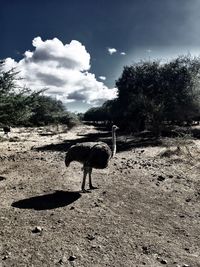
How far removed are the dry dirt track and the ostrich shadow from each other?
0.10 feet

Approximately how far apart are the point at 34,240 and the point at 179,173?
32.0ft

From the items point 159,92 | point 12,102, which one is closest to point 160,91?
point 159,92

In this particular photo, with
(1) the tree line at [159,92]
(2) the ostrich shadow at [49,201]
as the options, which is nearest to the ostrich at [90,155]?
(2) the ostrich shadow at [49,201]

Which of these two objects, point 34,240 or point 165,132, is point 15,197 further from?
point 165,132

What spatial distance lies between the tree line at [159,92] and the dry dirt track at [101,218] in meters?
21.9

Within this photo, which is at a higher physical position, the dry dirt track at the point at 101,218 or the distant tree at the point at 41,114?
the distant tree at the point at 41,114

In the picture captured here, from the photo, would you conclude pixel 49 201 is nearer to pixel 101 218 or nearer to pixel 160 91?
pixel 101 218

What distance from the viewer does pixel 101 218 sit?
10.6 meters

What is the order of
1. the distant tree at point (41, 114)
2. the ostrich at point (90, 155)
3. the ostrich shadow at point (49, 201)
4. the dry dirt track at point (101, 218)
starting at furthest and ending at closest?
the distant tree at point (41, 114) < the ostrich at point (90, 155) < the ostrich shadow at point (49, 201) < the dry dirt track at point (101, 218)

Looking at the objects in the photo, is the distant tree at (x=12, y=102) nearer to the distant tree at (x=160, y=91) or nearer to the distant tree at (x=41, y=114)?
the distant tree at (x=41, y=114)

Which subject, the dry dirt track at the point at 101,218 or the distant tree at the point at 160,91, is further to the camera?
the distant tree at the point at 160,91

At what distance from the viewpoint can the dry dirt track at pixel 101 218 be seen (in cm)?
831

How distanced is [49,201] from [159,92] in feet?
103

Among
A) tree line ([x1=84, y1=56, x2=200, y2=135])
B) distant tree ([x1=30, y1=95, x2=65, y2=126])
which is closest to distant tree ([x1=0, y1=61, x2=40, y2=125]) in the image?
distant tree ([x1=30, y1=95, x2=65, y2=126])
